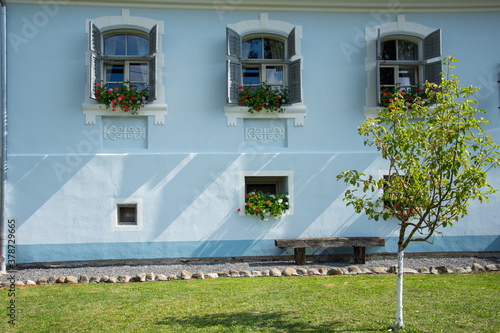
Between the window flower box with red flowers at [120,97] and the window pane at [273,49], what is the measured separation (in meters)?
2.84

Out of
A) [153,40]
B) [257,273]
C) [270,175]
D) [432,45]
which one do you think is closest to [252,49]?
[153,40]

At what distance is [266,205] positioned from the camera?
8.87 meters

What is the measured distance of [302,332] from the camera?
4375mm

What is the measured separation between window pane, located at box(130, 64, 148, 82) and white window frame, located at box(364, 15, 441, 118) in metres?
4.67

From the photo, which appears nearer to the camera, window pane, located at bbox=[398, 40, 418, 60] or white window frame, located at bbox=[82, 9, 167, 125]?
white window frame, located at bbox=[82, 9, 167, 125]

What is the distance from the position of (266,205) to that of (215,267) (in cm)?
158

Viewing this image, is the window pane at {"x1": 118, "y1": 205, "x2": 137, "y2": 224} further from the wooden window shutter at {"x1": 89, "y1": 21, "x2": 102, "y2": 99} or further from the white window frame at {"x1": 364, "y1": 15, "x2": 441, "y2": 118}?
the white window frame at {"x1": 364, "y1": 15, "x2": 441, "y2": 118}

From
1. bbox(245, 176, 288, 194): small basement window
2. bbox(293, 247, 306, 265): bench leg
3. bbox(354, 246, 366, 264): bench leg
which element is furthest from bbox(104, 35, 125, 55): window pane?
bbox(354, 246, 366, 264): bench leg

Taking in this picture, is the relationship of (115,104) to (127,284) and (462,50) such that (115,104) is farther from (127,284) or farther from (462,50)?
(462,50)

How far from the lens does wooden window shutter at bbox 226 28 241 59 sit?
879 cm

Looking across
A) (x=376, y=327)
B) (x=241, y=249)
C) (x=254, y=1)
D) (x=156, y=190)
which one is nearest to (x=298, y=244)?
(x=241, y=249)

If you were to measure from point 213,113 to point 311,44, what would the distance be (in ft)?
8.39

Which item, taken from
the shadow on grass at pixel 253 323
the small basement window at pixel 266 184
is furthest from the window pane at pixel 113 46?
the shadow on grass at pixel 253 323

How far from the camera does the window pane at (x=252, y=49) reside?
9453mm
